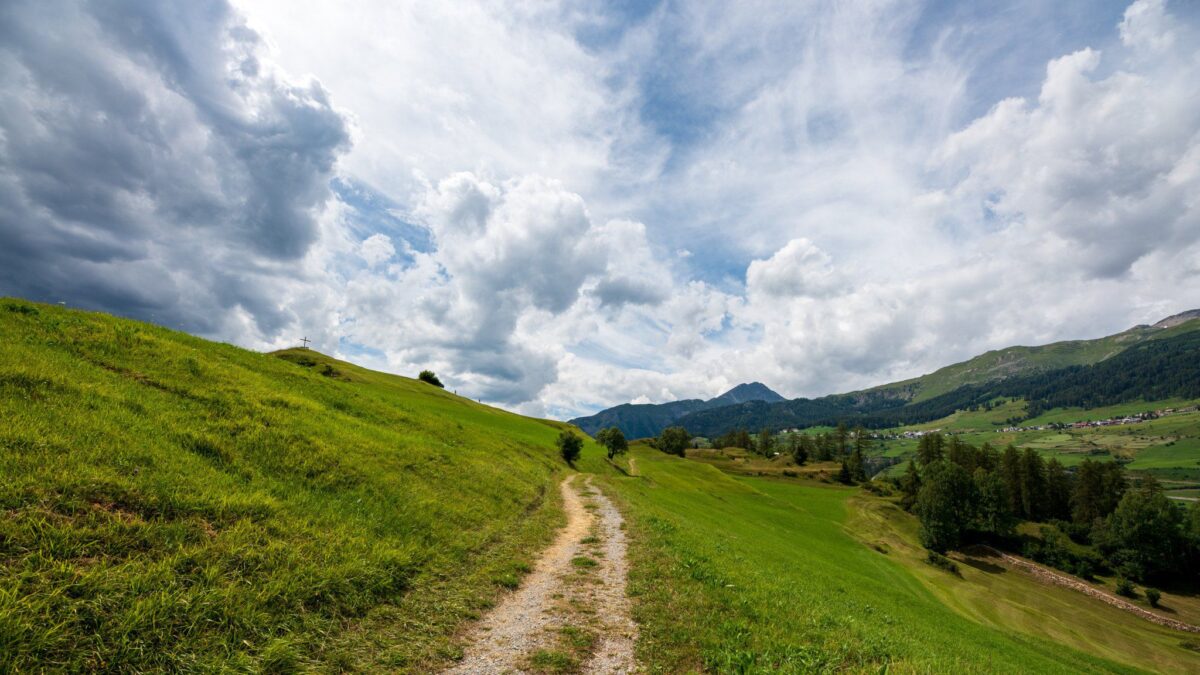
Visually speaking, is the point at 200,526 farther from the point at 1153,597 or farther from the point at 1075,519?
the point at 1075,519

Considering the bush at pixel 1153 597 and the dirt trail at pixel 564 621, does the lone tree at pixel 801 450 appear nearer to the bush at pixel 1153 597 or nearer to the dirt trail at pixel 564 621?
the bush at pixel 1153 597

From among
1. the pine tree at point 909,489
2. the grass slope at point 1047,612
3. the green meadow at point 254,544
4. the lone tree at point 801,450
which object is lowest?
the grass slope at point 1047,612

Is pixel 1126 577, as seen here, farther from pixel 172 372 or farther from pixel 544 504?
pixel 172 372

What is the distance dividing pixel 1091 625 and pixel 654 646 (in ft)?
262

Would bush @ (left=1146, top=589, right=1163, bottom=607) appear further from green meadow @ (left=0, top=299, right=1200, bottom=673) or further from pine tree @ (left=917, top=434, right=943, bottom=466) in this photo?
green meadow @ (left=0, top=299, right=1200, bottom=673)

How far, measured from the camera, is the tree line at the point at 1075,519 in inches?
3302

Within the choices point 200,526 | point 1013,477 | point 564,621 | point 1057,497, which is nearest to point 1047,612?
point 564,621

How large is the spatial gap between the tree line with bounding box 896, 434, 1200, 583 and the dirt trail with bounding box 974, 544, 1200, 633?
17.3ft

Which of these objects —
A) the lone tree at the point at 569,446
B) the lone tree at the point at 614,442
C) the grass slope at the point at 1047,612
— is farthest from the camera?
the lone tree at the point at 614,442

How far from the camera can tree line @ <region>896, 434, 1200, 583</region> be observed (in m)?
83.9

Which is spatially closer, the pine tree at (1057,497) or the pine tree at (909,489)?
the pine tree at (1057,497)

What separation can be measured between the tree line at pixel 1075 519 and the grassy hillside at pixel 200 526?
101745mm

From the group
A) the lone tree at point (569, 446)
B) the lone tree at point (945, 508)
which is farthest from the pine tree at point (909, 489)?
the lone tree at point (569, 446)

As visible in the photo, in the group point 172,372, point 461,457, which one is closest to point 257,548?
point 172,372
